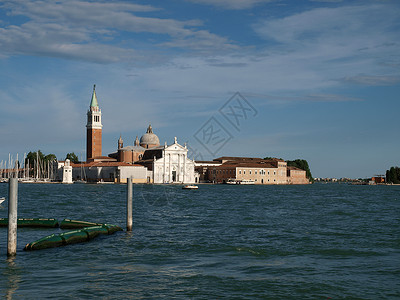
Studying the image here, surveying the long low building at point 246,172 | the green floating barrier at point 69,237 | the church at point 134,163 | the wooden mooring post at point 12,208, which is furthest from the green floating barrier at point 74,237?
the long low building at point 246,172

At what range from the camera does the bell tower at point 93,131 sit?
367ft

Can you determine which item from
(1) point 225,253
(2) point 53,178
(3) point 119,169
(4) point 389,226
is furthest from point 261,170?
(1) point 225,253

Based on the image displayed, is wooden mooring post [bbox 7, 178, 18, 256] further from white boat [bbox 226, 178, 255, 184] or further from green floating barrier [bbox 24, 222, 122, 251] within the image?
white boat [bbox 226, 178, 255, 184]

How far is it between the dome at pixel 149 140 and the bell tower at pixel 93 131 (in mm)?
10802

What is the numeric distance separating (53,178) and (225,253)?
106 m

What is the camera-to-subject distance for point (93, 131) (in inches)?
4395

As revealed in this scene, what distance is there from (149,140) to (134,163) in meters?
12.2

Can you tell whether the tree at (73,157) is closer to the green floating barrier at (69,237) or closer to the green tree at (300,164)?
the green tree at (300,164)

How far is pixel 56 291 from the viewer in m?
9.70

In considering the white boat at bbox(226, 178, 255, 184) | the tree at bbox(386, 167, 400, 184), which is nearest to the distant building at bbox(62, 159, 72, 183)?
the white boat at bbox(226, 178, 255, 184)

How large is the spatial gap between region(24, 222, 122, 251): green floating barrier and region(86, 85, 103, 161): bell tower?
315ft

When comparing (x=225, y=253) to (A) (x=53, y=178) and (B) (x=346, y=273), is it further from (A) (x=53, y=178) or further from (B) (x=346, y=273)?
(A) (x=53, y=178)

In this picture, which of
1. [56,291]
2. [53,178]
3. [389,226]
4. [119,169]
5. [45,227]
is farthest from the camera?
[53,178]

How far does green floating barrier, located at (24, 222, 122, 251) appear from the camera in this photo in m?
14.1
